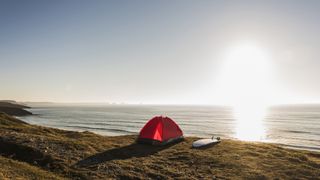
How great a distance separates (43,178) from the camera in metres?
12.2

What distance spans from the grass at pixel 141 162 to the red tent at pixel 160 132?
5.30 ft

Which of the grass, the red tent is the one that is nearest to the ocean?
the red tent

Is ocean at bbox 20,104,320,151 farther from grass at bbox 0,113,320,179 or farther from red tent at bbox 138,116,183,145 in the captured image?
grass at bbox 0,113,320,179

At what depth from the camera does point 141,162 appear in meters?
16.7

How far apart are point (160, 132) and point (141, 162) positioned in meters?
6.44

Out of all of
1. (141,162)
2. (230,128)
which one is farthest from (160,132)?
(230,128)

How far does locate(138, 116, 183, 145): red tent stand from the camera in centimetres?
2248

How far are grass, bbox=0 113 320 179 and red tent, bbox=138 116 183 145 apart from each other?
1.61 m

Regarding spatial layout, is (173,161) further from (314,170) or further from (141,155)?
(314,170)

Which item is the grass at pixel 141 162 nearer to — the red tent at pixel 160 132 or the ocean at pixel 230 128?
the red tent at pixel 160 132

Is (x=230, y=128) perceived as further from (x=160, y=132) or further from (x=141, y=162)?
(x=141, y=162)

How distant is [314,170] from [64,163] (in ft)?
48.0

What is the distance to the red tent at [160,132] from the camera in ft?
73.8

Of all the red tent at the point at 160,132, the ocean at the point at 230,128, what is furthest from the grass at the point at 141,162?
the ocean at the point at 230,128
